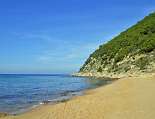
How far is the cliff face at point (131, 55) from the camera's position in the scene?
86.7 metres

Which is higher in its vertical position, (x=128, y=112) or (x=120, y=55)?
(x=120, y=55)

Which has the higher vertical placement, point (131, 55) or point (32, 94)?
point (131, 55)

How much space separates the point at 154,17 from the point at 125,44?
24.8 meters

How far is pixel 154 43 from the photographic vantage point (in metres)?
93.7

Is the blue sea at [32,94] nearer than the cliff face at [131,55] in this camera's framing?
Yes

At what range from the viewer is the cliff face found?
8672 centimetres

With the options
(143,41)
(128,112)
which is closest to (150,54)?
(143,41)

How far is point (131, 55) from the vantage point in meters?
98.1

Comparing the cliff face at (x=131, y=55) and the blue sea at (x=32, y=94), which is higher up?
the cliff face at (x=131, y=55)

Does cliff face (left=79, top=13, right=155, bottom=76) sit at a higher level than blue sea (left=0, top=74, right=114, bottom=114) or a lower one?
higher

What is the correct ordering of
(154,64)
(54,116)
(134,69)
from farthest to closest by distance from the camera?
1. (134,69)
2. (154,64)
3. (54,116)

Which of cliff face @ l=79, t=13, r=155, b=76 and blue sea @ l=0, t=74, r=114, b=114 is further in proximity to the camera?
cliff face @ l=79, t=13, r=155, b=76

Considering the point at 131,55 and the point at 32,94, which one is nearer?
the point at 32,94

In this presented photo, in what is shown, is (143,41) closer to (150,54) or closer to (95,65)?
(150,54)
